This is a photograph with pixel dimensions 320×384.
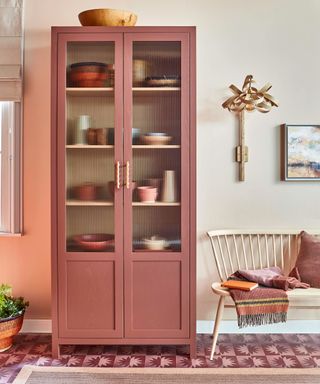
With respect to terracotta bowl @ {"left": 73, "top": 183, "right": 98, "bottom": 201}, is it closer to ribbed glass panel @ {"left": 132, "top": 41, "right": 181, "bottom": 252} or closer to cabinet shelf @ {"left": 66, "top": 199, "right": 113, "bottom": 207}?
cabinet shelf @ {"left": 66, "top": 199, "right": 113, "bottom": 207}

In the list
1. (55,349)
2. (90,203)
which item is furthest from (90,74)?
(55,349)

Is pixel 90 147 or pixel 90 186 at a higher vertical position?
pixel 90 147

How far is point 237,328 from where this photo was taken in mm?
3406

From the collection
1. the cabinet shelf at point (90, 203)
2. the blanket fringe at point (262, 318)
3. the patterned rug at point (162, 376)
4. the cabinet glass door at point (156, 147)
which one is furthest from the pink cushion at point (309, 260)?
the cabinet shelf at point (90, 203)

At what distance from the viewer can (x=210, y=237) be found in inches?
130

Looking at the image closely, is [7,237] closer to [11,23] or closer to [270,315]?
[11,23]

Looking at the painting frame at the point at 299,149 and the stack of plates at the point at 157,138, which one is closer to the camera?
the stack of plates at the point at 157,138

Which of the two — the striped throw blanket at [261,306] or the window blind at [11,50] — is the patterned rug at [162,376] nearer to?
the striped throw blanket at [261,306]

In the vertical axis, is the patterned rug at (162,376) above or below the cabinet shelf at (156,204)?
below

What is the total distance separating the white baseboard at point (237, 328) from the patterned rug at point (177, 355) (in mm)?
87

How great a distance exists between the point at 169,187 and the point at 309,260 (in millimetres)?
1096

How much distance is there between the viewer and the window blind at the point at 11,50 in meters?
3.26

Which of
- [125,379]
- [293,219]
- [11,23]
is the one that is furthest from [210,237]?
[11,23]

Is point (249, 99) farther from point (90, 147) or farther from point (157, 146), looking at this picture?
point (90, 147)
